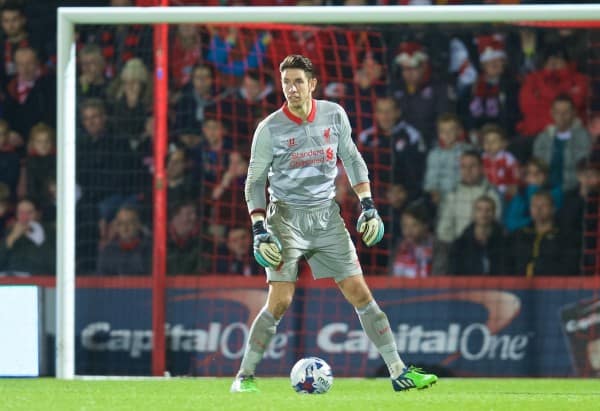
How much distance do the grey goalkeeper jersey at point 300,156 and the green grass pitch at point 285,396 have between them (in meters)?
1.17

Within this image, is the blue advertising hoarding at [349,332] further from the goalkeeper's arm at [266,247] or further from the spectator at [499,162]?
the goalkeeper's arm at [266,247]

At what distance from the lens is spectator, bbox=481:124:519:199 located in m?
12.0

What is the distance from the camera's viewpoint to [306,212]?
26.9 feet

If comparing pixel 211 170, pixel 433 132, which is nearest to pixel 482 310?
pixel 433 132

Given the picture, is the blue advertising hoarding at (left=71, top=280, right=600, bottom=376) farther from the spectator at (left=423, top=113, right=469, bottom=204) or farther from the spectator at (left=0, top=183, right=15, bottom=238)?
the spectator at (left=0, top=183, right=15, bottom=238)

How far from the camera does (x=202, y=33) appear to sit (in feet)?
42.1

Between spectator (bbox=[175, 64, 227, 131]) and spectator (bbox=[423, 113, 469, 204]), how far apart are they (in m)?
1.99

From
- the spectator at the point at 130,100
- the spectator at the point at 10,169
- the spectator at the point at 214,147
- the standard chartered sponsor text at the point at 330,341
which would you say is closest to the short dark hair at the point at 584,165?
the standard chartered sponsor text at the point at 330,341

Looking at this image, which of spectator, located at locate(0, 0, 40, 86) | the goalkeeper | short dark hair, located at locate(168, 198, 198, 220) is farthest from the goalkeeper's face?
spectator, located at locate(0, 0, 40, 86)

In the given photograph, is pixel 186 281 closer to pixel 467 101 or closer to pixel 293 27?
pixel 293 27

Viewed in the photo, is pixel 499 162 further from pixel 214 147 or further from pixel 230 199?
pixel 214 147

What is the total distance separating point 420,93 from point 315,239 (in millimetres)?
4532


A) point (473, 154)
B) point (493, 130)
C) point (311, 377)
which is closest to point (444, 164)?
point (473, 154)

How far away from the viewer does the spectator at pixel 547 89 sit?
12.4m
